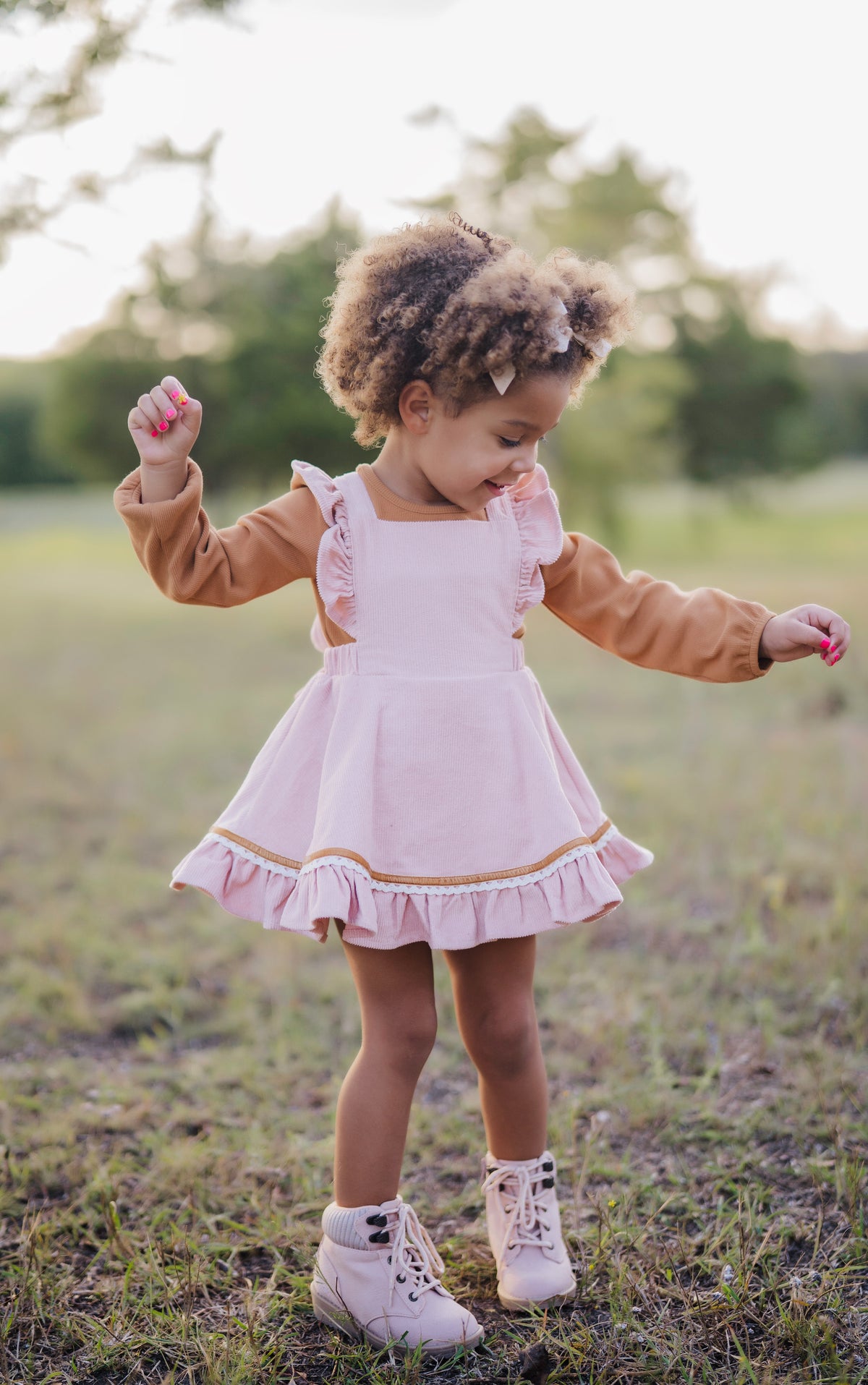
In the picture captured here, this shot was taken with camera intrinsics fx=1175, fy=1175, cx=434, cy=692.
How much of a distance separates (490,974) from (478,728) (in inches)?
15.8

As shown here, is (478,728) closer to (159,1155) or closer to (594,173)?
(159,1155)

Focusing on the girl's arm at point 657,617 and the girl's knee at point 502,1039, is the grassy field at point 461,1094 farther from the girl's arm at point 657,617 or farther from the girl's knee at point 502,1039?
the girl's arm at point 657,617

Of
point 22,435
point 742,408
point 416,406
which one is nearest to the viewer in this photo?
point 416,406

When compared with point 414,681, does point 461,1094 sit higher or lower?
lower

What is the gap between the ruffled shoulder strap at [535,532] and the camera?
6.02ft

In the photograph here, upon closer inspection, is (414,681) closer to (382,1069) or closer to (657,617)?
(657,617)

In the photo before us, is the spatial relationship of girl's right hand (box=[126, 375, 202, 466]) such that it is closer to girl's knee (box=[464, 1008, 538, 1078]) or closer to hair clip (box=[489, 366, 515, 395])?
hair clip (box=[489, 366, 515, 395])

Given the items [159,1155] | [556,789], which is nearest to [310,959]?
[159,1155]

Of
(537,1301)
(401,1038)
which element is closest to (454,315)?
(401,1038)

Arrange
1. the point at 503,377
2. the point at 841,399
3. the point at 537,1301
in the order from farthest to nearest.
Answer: the point at 841,399, the point at 537,1301, the point at 503,377

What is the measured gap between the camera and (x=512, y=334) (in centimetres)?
162

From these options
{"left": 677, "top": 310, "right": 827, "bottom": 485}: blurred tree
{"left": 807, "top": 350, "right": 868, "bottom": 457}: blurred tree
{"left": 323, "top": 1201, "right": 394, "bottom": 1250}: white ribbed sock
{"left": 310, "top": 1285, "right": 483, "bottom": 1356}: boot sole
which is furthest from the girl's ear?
{"left": 807, "top": 350, "right": 868, "bottom": 457}: blurred tree

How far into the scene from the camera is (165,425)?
1.64m

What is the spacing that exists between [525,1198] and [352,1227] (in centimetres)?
30
